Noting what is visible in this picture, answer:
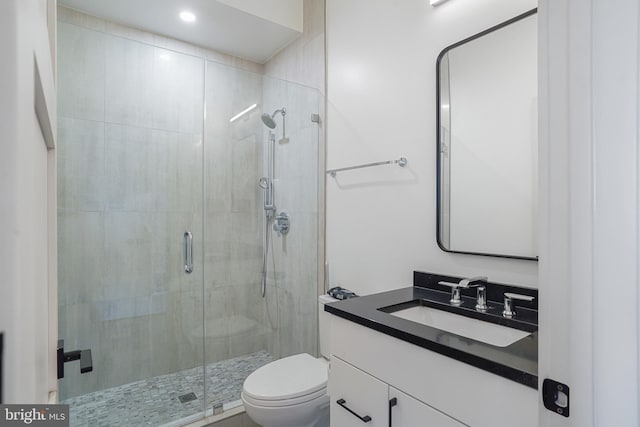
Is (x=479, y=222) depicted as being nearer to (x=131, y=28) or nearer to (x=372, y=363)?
(x=372, y=363)

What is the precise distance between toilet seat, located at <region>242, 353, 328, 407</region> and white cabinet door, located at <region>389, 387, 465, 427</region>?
1.90 ft

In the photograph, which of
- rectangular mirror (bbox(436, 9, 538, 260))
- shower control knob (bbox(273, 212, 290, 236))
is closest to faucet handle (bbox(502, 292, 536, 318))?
rectangular mirror (bbox(436, 9, 538, 260))

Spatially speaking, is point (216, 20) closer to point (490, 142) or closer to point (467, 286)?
point (490, 142)

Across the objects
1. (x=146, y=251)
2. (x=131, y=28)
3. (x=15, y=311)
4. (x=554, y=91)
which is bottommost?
(x=146, y=251)

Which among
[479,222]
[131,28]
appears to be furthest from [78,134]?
[479,222]

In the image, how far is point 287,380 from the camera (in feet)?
5.34

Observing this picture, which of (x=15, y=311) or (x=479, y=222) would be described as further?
(x=479, y=222)

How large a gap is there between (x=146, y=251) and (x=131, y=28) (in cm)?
149

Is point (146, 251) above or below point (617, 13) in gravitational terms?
below

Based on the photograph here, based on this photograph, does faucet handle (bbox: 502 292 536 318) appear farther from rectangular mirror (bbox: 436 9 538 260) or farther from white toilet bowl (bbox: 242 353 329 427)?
white toilet bowl (bbox: 242 353 329 427)

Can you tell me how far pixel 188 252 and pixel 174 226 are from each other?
0.19 m

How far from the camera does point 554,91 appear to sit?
1.69 ft

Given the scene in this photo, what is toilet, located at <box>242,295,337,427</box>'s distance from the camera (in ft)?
4.85

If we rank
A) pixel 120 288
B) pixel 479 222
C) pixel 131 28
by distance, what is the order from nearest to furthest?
pixel 479 222, pixel 120 288, pixel 131 28
